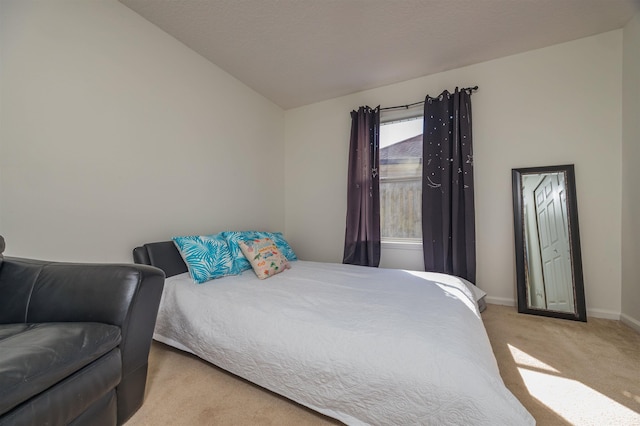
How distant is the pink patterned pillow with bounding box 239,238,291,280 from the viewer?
6.42 feet

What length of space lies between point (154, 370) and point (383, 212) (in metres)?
2.60

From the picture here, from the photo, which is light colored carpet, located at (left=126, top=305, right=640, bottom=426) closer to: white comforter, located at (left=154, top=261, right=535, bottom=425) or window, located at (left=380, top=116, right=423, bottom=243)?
white comforter, located at (left=154, top=261, right=535, bottom=425)

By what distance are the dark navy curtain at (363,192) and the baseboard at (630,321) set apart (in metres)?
2.10

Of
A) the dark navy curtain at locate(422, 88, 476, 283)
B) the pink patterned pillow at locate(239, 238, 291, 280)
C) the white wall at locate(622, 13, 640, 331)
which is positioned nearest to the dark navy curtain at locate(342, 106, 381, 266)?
the dark navy curtain at locate(422, 88, 476, 283)

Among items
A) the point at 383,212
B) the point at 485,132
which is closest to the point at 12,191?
the point at 383,212

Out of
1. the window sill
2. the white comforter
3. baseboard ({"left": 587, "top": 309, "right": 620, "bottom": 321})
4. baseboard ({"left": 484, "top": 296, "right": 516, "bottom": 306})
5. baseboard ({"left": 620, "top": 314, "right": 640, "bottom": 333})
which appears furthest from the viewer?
the window sill

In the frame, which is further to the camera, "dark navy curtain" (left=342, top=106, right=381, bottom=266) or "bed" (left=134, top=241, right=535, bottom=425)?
"dark navy curtain" (left=342, top=106, right=381, bottom=266)

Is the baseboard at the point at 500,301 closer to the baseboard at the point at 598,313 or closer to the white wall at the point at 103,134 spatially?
the baseboard at the point at 598,313

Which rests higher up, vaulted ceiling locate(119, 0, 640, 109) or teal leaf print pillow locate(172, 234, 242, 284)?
vaulted ceiling locate(119, 0, 640, 109)

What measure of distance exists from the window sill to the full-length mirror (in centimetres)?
93

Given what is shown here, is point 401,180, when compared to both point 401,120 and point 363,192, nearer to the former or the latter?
point 363,192

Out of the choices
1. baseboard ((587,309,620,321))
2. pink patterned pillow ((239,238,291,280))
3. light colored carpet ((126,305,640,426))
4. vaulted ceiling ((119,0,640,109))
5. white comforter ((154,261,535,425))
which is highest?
vaulted ceiling ((119,0,640,109))

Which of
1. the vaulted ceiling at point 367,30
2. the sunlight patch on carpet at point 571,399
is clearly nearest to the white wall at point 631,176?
the vaulted ceiling at point 367,30

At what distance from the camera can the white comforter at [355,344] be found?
2.79 feet
